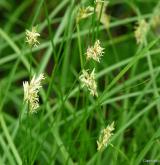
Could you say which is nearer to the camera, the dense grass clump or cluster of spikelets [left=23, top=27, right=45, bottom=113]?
cluster of spikelets [left=23, top=27, right=45, bottom=113]

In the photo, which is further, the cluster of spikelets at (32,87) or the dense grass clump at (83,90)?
the dense grass clump at (83,90)

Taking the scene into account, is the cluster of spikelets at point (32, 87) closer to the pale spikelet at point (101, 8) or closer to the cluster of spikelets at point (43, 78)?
the cluster of spikelets at point (43, 78)

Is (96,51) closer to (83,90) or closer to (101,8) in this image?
(101,8)

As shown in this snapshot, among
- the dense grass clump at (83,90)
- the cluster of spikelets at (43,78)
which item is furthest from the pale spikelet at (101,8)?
the cluster of spikelets at (43,78)

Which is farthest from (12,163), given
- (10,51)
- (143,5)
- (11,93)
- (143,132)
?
(143,5)

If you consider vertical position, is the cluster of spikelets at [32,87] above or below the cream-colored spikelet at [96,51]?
below

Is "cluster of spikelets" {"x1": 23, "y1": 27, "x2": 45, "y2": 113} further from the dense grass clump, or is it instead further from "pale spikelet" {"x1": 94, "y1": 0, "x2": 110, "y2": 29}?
"pale spikelet" {"x1": 94, "y1": 0, "x2": 110, "y2": 29}

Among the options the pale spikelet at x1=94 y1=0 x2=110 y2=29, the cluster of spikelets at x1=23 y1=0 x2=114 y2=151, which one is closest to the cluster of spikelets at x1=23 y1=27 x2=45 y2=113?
the cluster of spikelets at x1=23 y1=0 x2=114 y2=151

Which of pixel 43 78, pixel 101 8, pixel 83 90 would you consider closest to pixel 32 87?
pixel 43 78
